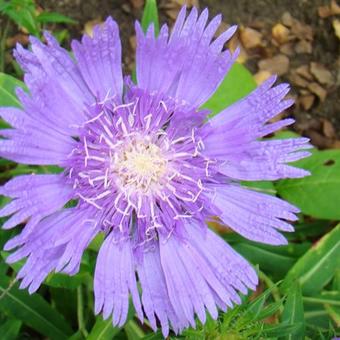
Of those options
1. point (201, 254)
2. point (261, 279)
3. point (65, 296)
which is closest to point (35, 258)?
point (201, 254)

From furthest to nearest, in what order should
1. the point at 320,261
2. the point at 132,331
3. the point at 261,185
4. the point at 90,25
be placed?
the point at 90,25 → the point at 261,185 → the point at 320,261 → the point at 132,331

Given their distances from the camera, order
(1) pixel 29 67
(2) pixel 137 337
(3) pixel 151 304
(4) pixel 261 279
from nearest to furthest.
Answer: (1) pixel 29 67 → (3) pixel 151 304 → (2) pixel 137 337 → (4) pixel 261 279

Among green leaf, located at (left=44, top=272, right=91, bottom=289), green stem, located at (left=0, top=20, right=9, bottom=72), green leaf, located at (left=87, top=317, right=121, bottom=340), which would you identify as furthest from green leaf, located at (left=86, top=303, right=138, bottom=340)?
green stem, located at (left=0, top=20, right=9, bottom=72)

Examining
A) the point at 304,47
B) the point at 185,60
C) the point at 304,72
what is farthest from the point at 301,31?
the point at 185,60

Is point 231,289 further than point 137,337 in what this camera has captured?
No

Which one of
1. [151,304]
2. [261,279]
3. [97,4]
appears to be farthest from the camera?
[97,4]

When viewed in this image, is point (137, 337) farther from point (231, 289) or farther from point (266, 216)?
point (266, 216)

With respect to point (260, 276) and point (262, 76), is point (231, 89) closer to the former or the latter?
point (262, 76)
